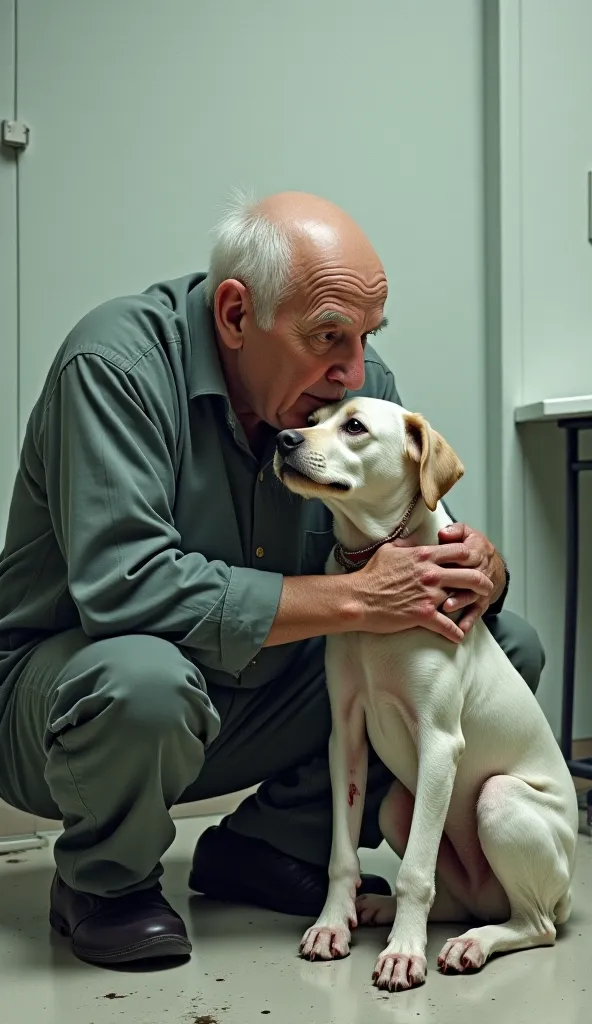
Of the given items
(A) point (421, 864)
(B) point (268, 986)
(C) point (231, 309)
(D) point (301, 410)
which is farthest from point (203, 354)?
(B) point (268, 986)

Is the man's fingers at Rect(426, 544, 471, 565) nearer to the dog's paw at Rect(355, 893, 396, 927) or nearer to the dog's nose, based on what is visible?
the dog's nose

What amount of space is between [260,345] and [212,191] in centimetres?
97

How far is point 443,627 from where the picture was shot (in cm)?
172

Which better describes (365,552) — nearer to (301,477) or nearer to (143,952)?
(301,477)

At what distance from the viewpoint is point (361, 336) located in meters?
1.84

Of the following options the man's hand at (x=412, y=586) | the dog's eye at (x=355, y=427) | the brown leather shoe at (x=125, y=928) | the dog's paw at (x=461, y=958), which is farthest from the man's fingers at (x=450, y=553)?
the brown leather shoe at (x=125, y=928)

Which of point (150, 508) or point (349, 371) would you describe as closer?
point (150, 508)

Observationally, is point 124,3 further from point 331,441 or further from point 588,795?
point 588,795

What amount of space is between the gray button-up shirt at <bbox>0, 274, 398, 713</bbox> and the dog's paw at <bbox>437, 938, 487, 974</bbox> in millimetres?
519

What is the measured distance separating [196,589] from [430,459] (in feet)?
1.34

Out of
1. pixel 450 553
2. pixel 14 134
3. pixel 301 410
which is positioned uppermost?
pixel 14 134

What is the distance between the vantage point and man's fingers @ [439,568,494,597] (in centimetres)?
176

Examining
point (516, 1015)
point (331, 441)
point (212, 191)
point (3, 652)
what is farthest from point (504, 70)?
Result: point (516, 1015)

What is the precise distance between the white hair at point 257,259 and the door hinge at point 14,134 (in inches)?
30.8
